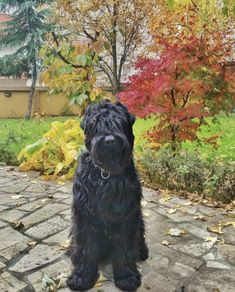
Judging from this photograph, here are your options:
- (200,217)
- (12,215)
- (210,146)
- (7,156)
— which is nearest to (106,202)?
(200,217)

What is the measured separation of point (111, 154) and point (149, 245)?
56.0 inches

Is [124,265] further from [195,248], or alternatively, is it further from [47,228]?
[47,228]

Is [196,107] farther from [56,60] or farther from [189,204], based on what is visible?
[56,60]

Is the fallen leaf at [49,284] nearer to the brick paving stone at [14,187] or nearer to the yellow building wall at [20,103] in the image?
the brick paving stone at [14,187]

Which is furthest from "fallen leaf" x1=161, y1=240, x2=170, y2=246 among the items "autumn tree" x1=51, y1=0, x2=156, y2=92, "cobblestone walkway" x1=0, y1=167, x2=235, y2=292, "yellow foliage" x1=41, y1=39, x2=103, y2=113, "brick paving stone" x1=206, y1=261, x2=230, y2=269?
"autumn tree" x1=51, y1=0, x2=156, y2=92

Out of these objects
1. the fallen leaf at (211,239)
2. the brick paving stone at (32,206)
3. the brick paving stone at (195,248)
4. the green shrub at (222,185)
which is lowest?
the brick paving stone at (32,206)

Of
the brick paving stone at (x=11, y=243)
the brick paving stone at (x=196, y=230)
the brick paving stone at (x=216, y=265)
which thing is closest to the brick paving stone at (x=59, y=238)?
the brick paving stone at (x=11, y=243)

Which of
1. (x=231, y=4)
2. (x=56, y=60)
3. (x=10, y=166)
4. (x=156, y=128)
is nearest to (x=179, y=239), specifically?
(x=231, y=4)

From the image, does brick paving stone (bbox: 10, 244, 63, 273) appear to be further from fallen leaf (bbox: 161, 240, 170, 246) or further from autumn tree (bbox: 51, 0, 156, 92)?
autumn tree (bbox: 51, 0, 156, 92)

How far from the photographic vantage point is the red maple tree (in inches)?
197

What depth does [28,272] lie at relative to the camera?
2.89 m

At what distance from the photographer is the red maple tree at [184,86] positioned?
5.00 meters

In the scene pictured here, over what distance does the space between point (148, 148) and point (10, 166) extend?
2.48 metres

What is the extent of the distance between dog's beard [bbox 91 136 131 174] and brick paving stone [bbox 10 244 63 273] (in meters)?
1.18
